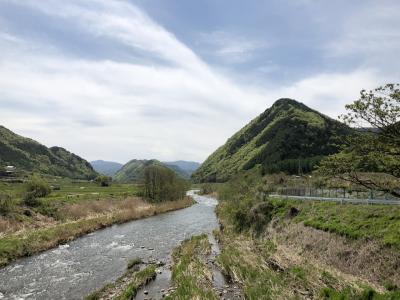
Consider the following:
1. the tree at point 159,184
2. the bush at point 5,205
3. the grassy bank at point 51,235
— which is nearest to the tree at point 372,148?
the grassy bank at point 51,235

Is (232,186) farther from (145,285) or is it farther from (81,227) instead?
(145,285)

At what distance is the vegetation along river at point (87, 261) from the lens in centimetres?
2954

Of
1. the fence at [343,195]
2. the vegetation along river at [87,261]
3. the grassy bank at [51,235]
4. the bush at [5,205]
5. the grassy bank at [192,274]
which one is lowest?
the vegetation along river at [87,261]

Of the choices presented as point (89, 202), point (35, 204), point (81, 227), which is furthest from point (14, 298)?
point (89, 202)

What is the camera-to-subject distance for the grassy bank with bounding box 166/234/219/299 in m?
25.2

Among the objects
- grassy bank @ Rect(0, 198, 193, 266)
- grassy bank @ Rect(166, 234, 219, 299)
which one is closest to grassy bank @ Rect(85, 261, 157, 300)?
grassy bank @ Rect(166, 234, 219, 299)

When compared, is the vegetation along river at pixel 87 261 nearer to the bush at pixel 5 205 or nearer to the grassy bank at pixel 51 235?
the grassy bank at pixel 51 235

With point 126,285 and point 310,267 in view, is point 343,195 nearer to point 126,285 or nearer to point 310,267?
point 310,267

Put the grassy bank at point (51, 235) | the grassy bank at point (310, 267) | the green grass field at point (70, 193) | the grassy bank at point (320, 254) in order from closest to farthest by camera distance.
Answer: the grassy bank at point (310, 267), the grassy bank at point (320, 254), the grassy bank at point (51, 235), the green grass field at point (70, 193)

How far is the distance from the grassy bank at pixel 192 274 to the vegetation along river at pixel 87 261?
10.7 ft

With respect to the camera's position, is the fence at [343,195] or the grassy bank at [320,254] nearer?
the grassy bank at [320,254]

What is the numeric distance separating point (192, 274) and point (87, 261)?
14.8m

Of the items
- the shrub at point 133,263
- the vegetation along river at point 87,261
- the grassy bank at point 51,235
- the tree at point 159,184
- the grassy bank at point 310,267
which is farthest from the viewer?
the tree at point 159,184

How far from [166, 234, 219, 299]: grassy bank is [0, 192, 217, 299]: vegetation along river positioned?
3272 millimetres
